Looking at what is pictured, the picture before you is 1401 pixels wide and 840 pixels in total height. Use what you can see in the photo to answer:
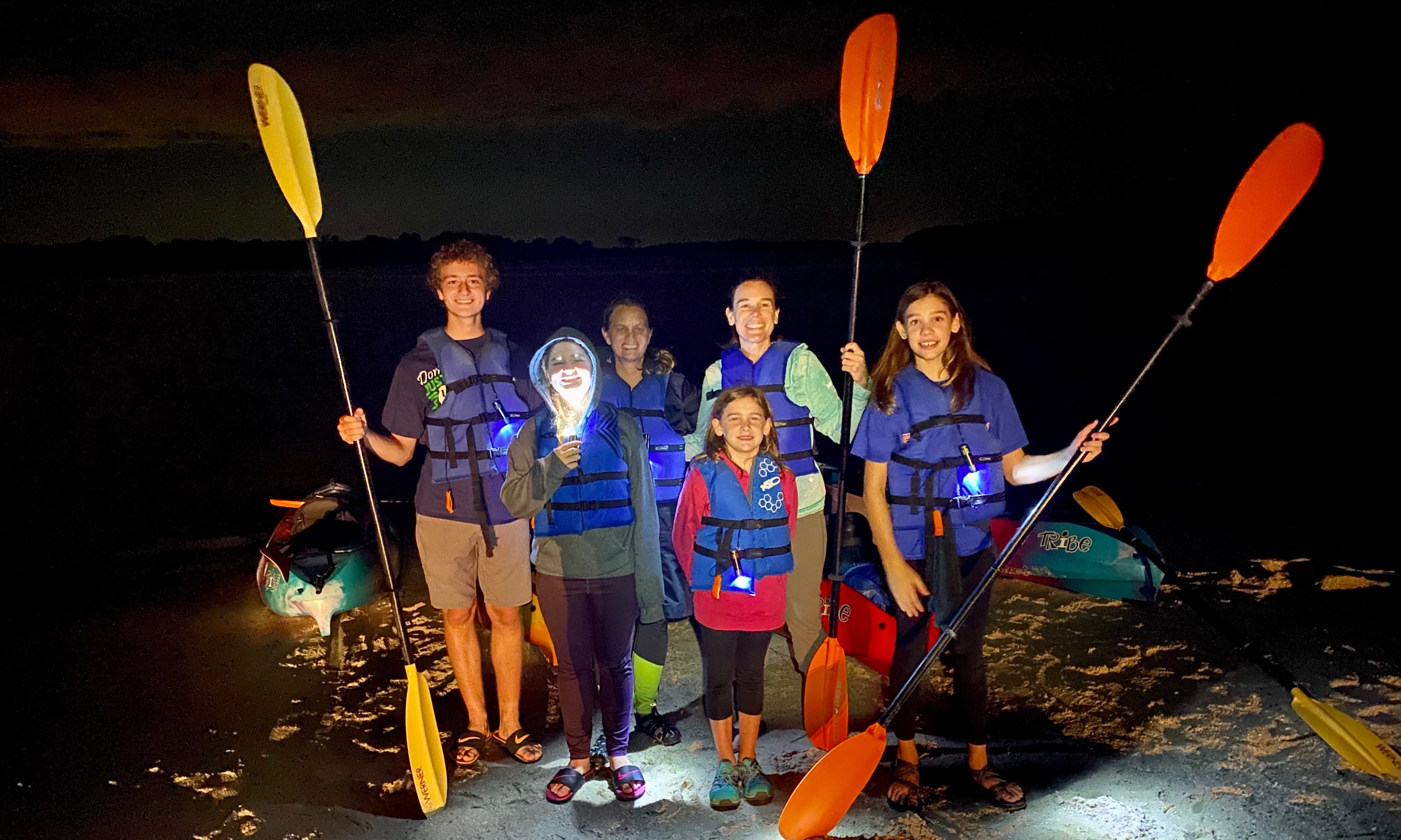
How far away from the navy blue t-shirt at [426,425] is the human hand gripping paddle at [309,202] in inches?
8.3

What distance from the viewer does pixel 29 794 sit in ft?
11.7

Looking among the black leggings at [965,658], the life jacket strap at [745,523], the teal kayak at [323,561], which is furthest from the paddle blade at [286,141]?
the black leggings at [965,658]

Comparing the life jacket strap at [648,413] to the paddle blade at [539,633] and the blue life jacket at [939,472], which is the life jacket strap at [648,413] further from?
the blue life jacket at [939,472]

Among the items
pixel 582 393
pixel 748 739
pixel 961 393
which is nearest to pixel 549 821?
pixel 748 739

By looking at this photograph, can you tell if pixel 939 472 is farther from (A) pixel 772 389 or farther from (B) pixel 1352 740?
(B) pixel 1352 740

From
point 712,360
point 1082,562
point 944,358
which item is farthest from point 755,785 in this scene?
point 712,360

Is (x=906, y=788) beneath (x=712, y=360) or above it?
beneath

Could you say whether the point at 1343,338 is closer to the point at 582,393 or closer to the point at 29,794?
the point at 582,393

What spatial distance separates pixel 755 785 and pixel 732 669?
0.51m

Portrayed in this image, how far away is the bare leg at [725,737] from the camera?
3361mm

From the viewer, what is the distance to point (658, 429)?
415 centimetres

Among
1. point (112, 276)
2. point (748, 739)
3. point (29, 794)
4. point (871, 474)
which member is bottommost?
point (29, 794)

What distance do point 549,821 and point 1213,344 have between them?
21.8 metres

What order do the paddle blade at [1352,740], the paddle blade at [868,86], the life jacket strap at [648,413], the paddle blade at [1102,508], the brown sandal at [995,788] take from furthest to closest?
the paddle blade at [1102,508] < the life jacket strap at [648,413] < the paddle blade at [868,86] < the brown sandal at [995,788] < the paddle blade at [1352,740]
